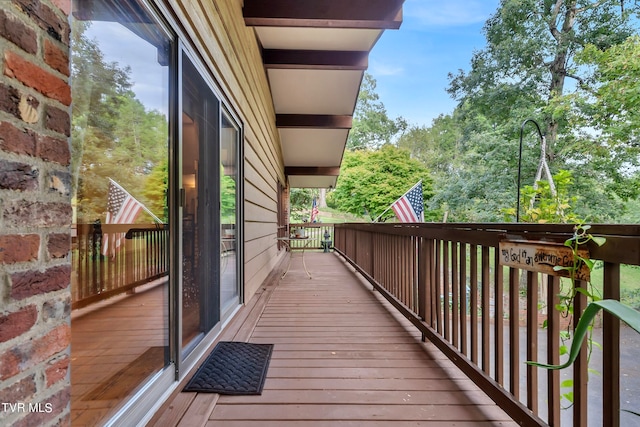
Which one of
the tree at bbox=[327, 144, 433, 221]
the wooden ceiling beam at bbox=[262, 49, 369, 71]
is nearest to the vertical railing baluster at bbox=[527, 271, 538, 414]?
the wooden ceiling beam at bbox=[262, 49, 369, 71]

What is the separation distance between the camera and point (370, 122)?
24109mm

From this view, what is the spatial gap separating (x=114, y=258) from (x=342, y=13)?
8.25ft

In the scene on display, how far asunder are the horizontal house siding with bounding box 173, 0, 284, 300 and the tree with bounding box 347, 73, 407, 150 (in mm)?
19114

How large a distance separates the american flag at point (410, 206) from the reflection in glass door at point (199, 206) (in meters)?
5.27

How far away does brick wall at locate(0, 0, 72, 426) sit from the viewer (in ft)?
2.28

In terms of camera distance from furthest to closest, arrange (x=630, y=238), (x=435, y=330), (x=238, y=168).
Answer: (x=238, y=168)
(x=435, y=330)
(x=630, y=238)

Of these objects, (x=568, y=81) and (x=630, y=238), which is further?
(x=568, y=81)

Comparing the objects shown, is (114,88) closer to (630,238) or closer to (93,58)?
(93,58)

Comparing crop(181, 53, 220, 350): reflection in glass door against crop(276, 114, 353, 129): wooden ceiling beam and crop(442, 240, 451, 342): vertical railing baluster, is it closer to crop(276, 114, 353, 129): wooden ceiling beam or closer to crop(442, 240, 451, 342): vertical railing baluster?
crop(442, 240, 451, 342): vertical railing baluster

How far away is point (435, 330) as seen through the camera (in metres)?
2.13

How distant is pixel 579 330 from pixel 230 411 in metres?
1.45

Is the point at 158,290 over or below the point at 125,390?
over

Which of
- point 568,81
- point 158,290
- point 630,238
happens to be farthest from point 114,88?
point 568,81

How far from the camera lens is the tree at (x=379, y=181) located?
1775 centimetres
